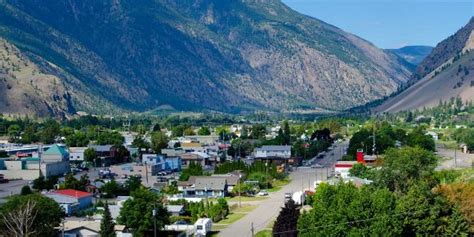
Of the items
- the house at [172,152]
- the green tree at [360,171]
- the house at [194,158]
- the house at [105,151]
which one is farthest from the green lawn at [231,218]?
the house at [172,152]

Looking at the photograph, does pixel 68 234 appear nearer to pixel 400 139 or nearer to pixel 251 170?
pixel 251 170

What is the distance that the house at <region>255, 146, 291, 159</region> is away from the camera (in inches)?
4638

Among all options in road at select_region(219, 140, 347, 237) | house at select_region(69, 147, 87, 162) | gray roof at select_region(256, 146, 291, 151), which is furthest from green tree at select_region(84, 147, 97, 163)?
road at select_region(219, 140, 347, 237)

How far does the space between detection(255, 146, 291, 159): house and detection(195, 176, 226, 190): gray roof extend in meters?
35.7

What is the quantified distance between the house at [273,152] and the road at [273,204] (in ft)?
A: 15.3

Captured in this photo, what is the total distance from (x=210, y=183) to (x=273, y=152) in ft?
129

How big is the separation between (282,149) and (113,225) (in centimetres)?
6950

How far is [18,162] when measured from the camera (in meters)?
98.3

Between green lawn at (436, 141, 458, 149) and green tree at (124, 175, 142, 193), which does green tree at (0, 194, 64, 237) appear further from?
green lawn at (436, 141, 458, 149)

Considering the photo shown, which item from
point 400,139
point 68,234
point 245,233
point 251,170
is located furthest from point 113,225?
point 400,139

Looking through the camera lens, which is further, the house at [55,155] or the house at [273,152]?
the house at [273,152]

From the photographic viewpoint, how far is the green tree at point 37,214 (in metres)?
49.5

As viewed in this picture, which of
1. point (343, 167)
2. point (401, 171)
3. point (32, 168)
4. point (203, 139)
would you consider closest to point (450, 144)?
point (203, 139)

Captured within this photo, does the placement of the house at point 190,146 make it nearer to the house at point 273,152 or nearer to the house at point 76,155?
the house at point 273,152
